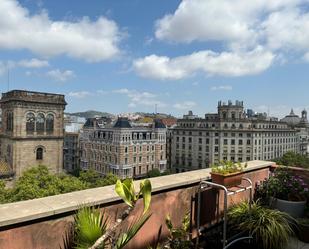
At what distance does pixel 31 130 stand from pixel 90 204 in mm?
31036

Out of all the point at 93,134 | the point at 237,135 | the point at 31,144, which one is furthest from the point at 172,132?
the point at 31,144

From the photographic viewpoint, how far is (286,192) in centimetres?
437

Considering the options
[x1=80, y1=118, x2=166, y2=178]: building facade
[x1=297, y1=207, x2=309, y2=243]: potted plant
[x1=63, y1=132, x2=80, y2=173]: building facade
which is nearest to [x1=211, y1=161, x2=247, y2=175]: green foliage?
[x1=297, y1=207, x2=309, y2=243]: potted plant

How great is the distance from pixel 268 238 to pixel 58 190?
1788 cm

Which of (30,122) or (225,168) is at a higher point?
(30,122)

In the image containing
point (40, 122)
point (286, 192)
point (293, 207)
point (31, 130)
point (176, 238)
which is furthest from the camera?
point (40, 122)

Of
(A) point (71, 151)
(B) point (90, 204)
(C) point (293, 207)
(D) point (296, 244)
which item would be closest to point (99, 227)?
(B) point (90, 204)

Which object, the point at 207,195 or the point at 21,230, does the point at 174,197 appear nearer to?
the point at 207,195

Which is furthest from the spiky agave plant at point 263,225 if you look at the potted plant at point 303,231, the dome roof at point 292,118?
the dome roof at point 292,118

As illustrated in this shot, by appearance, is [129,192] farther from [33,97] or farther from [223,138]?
[223,138]

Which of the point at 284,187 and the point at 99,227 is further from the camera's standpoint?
the point at 284,187

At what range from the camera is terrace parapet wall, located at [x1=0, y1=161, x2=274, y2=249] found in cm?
209

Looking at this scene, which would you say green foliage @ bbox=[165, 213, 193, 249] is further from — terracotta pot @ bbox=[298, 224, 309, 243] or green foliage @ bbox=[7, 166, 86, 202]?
green foliage @ bbox=[7, 166, 86, 202]

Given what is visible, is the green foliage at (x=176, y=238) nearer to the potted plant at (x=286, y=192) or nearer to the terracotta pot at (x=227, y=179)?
the terracotta pot at (x=227, y=179)
